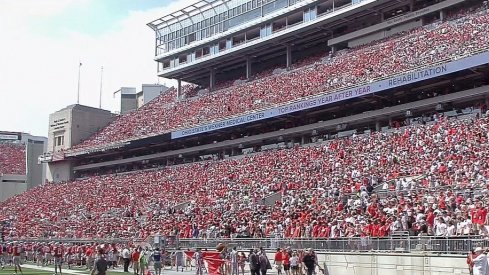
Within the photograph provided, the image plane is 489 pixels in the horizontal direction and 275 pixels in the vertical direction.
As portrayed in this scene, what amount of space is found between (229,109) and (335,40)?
9.65 meters

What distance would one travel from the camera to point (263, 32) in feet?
178

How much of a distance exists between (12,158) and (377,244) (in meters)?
74.1

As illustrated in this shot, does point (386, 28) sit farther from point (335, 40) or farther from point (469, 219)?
point (469, 219)

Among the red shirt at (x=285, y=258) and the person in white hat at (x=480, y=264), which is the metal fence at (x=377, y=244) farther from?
the person in white hat at (x=480, y=264)

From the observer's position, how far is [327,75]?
44.1m

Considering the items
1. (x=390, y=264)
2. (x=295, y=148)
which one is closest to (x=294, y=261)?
(x=390, y=264)

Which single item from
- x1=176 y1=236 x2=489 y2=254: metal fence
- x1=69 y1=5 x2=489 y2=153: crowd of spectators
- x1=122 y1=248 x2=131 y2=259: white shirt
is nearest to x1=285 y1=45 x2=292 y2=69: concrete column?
x1=69 y1=5 x2=489 y2=153: crowd of spectators

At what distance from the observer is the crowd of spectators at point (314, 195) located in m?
21.4

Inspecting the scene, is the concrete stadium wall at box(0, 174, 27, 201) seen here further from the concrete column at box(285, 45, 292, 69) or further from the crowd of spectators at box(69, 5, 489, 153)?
the concrete column at box(285, 45, 292, 69)

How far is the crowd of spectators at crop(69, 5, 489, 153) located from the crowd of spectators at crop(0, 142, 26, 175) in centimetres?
2210

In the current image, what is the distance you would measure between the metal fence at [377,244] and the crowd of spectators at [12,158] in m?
60.1

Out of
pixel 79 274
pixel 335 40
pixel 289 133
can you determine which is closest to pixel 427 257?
pixel 79 274

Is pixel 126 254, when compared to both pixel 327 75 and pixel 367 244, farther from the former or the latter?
pixel 327 75

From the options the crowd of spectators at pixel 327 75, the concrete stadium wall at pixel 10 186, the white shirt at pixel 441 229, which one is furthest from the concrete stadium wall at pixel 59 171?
the white shirt at pixel 441 229
